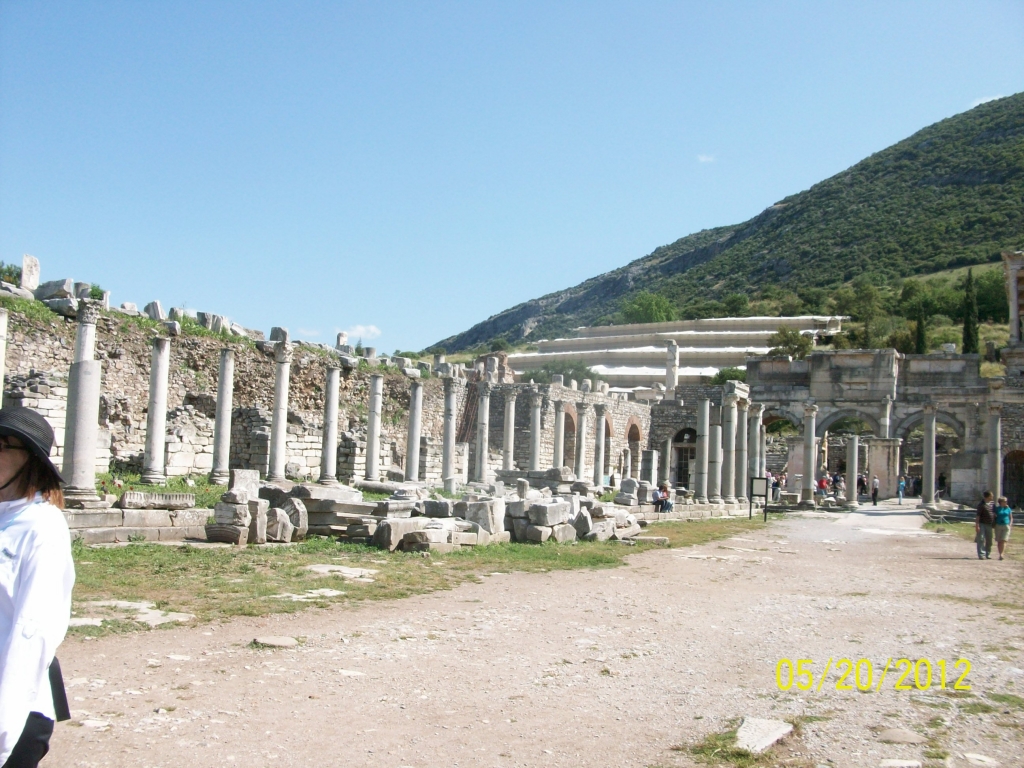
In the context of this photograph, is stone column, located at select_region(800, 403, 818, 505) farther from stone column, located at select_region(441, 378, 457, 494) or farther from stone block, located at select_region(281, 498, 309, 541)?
stone block, located at select_region(281, 498, 309, 541)

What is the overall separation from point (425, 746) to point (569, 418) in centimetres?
4181

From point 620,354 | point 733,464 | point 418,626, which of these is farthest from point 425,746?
point 620,354

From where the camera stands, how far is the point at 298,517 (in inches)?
626

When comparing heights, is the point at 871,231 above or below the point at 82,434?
above

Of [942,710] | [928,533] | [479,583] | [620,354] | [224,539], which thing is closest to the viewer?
[942,710]

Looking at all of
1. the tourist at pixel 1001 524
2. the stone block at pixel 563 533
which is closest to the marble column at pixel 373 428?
the stone block at pixel 563 533

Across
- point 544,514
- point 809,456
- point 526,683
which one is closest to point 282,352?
point 544,514

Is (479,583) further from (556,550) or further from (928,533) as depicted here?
(928,533)

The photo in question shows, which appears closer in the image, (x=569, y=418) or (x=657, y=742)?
(x=657, y=742)

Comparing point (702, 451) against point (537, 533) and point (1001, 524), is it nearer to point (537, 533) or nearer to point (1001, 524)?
point (1001, 524)

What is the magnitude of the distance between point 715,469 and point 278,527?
962 inches

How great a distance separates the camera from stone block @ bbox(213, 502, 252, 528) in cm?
1480

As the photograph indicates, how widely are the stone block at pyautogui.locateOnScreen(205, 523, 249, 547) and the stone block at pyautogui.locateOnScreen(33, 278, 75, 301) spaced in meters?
14.3

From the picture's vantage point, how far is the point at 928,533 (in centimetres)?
2816
